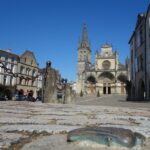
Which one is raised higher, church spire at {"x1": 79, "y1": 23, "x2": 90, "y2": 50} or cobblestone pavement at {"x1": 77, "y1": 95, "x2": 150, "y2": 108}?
church spire at {"x1": 79, "y1": 23, "x2": 90, "y2": 50}

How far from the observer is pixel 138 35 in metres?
33.2

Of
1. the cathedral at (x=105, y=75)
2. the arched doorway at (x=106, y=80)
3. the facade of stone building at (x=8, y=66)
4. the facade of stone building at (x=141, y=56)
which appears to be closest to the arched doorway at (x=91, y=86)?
the cathedral at (x=105, y=75)

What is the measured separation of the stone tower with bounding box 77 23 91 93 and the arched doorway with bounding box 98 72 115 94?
6.29 meters

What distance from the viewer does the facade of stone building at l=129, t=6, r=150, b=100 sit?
28.4 metres

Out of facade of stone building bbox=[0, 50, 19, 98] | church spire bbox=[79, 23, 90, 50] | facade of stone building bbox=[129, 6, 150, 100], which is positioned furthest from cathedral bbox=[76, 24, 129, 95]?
facade of stone building bbox=[129, 6, 150, 100]

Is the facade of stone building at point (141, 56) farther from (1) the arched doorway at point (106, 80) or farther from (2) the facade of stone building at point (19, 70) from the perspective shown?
(1) the arched doorway at point (106, 80)

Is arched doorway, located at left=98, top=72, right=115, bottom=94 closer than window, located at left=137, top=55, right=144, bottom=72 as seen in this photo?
No

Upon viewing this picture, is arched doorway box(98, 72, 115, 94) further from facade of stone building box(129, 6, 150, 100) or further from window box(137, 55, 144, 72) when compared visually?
window box(137, 55, 144, 72)

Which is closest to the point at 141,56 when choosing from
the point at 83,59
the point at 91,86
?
the point at 91,86

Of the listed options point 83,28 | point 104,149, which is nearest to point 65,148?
point 104,149

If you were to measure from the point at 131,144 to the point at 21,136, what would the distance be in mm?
981

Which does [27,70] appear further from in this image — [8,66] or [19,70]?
[8,66]

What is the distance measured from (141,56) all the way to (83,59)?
201 ft

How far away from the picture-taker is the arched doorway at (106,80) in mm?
79875
